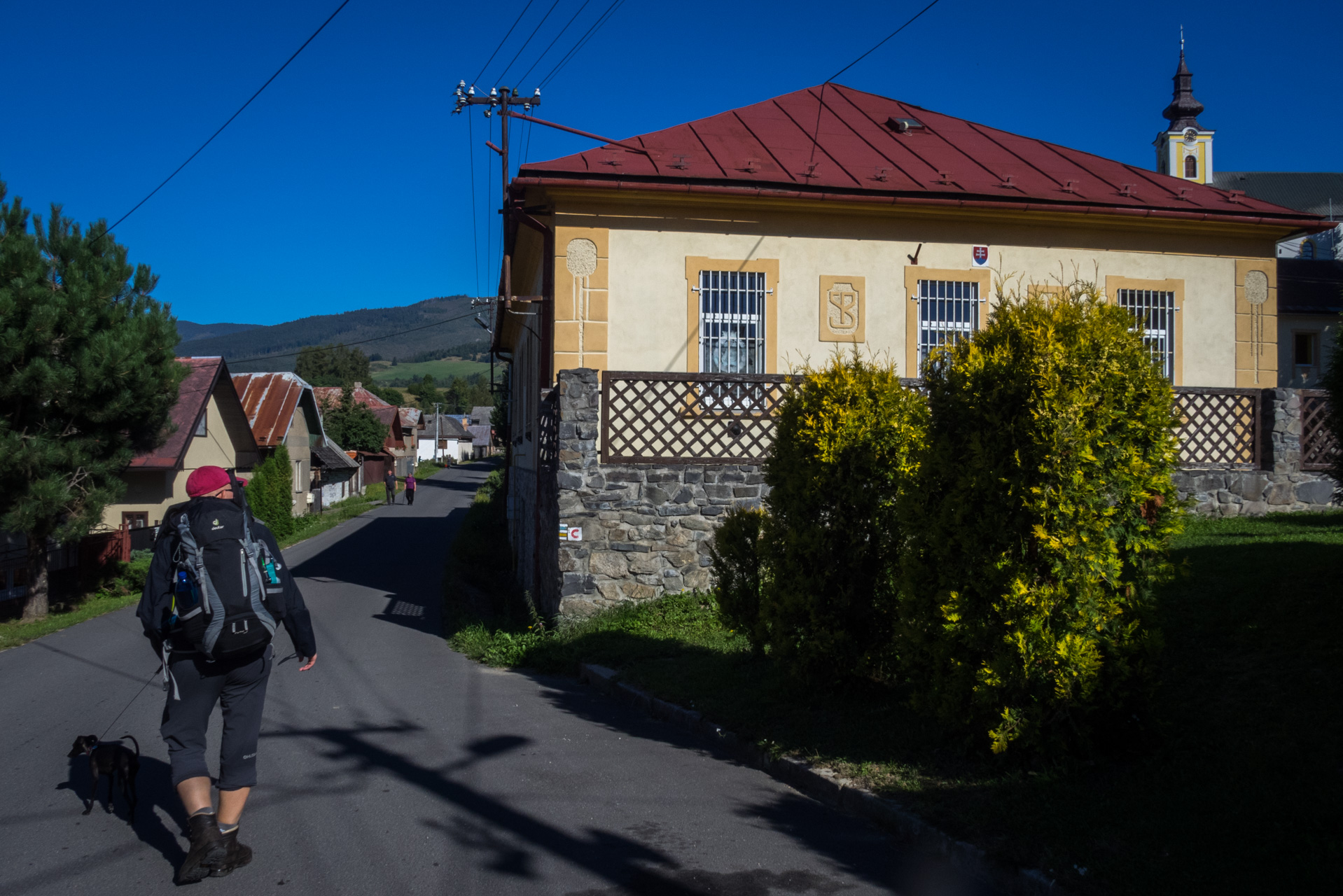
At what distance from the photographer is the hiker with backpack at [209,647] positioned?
414cm

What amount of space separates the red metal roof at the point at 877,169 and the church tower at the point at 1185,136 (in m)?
50.7

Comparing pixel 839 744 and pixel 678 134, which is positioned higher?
pixel 678 134

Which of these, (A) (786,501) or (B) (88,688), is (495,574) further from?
(A) (786,501)

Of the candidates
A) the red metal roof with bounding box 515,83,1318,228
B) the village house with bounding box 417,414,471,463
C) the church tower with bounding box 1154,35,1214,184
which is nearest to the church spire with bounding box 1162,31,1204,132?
the church tower with bounding box 1154,35,1214,184

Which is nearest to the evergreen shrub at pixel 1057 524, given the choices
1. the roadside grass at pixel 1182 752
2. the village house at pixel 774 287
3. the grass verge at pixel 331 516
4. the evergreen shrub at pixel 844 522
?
the roadside grass at pixel 1182 752

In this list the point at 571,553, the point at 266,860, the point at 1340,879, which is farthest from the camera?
the point at 571,553

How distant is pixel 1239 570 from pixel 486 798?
5.59 metres

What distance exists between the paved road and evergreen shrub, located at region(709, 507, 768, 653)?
1.07 m

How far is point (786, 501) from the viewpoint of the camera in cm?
677

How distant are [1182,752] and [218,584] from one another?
4.68 m

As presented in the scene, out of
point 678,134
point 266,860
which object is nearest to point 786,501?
point 266,860

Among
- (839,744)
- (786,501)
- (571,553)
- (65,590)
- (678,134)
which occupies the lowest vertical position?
(65,590)

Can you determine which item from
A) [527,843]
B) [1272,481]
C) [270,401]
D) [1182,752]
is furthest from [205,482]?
[270,401]

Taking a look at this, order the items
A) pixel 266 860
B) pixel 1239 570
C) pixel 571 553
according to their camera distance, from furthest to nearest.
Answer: pixel 571 553 → pixel 1239 570 → pixel 266 860
